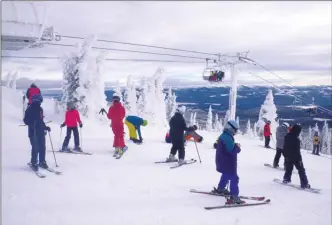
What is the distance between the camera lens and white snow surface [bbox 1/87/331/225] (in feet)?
19.9

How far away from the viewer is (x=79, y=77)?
27.3m

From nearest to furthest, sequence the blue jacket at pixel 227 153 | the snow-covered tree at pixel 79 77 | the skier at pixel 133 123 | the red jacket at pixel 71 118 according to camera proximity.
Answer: the blue jacket at pixel 227 153
the red jacket at pixel 71 118
the skier at pixel 133 123
the snow-covered tree at pixel 79 77

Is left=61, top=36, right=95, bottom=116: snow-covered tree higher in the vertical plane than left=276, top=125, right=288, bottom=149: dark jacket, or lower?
higher

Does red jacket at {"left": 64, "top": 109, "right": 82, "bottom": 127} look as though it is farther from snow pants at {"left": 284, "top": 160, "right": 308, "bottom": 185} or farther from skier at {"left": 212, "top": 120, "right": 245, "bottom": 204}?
snow pants at {"left": 284, "top": 160, "right": 308, "bottom": 185}

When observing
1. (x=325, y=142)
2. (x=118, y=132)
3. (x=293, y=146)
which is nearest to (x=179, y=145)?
(x=118, y=132)

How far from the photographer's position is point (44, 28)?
1304 cm

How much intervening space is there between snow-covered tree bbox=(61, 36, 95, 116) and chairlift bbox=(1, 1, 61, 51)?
1417cm

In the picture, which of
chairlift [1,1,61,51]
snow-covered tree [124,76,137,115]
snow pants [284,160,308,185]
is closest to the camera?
snow pants [284,160,308,185]

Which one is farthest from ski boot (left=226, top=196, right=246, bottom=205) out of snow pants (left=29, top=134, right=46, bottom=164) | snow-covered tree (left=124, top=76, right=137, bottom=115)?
snow-covered tree (left=124, top=76, right=137, bottom=115)

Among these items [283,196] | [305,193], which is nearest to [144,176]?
[283,196]

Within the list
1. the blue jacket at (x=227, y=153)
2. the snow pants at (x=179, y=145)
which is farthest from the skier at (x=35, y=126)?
the blue jacket at (x=227, y=153)

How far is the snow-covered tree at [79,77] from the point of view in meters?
27.2

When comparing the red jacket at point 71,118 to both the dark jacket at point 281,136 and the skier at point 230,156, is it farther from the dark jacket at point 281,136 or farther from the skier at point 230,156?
the dark jacket at point 281,136

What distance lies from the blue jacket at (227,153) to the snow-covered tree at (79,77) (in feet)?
70.3
